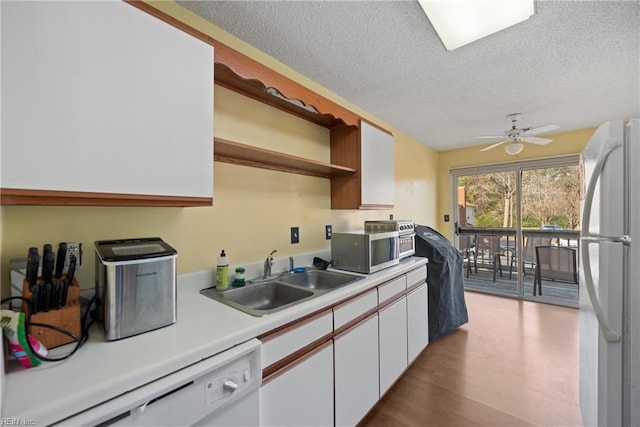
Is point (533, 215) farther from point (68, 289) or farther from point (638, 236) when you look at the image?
point (68, 289)

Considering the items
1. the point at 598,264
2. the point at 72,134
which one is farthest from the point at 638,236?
the point at 72,134

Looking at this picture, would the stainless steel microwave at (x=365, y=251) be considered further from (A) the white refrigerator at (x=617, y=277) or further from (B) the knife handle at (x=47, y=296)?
(B) the knife handle at (x=47, y=296)

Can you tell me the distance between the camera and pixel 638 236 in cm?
108

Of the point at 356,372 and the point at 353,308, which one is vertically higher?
the point at 353,308

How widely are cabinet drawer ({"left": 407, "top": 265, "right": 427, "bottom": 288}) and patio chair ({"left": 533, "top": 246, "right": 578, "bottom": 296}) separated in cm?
258

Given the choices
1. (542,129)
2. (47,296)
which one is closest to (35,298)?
(47,296)

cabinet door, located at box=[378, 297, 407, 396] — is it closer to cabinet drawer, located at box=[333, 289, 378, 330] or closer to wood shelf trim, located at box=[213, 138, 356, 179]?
cabinet drawer, located at box=[333, 289, 378, 330]

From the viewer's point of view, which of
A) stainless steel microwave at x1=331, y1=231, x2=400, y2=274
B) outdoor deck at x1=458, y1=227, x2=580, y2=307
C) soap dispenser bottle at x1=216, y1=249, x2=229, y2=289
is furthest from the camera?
outdoor deck at x1=458, y1=227, x2=580, y2=307

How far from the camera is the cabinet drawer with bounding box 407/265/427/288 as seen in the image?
2131 mm

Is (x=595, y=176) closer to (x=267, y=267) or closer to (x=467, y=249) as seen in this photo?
(x=267, y=267)

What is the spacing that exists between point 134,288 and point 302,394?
843 millimetres

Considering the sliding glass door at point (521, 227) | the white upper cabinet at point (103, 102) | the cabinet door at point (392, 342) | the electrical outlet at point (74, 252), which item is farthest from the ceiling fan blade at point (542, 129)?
the electrical outlet at point (74, 252)

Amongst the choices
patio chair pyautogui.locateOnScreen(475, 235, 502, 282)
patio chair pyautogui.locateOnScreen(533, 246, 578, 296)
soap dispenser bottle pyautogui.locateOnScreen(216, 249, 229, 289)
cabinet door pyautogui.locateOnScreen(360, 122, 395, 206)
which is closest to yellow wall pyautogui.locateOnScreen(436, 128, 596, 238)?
patio chair pyautogui.locateOnScreen(475, 235, 502, 282)

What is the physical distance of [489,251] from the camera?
4.24m
